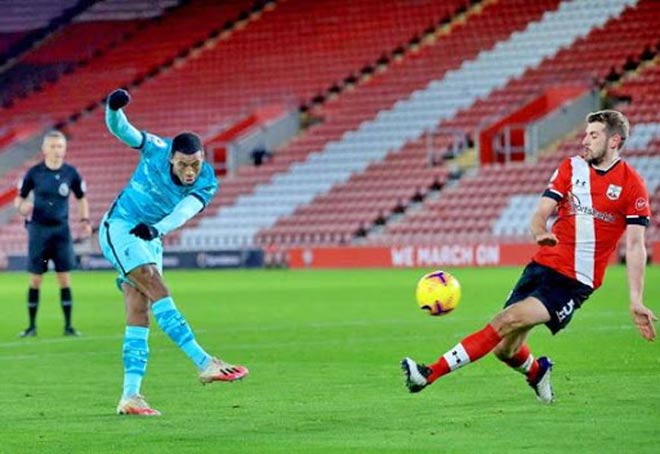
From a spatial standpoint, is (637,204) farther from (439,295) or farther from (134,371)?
(134,371)

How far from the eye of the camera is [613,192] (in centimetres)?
1007

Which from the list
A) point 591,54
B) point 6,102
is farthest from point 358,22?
point 6,102

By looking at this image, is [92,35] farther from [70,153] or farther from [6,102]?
[70,153]

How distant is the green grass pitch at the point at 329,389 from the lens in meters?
8.97

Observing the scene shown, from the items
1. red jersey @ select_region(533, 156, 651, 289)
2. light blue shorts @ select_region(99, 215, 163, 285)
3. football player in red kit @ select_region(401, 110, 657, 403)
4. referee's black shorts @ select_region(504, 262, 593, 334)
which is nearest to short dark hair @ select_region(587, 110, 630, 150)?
football player in red kit @ select_region(401, 110, 657, 403)

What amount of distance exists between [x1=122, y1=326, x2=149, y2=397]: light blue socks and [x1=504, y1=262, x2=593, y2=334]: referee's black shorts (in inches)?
94.7

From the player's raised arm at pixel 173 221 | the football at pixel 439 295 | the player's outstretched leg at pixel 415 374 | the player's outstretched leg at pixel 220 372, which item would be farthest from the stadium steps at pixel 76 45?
the player's outstretched leg at pixel 415 374

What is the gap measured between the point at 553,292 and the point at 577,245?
344 millimetres

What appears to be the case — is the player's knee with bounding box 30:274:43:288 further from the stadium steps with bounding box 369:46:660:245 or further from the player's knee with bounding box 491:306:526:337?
the stadium steps with bounding box 369:46:660:245

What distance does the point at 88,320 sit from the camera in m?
20.6

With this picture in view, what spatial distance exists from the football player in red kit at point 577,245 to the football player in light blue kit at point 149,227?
153 cm

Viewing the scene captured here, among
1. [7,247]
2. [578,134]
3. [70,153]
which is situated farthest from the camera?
[70,153]

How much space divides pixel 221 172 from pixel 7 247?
19.6ft

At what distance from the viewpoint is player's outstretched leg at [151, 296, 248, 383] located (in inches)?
399
